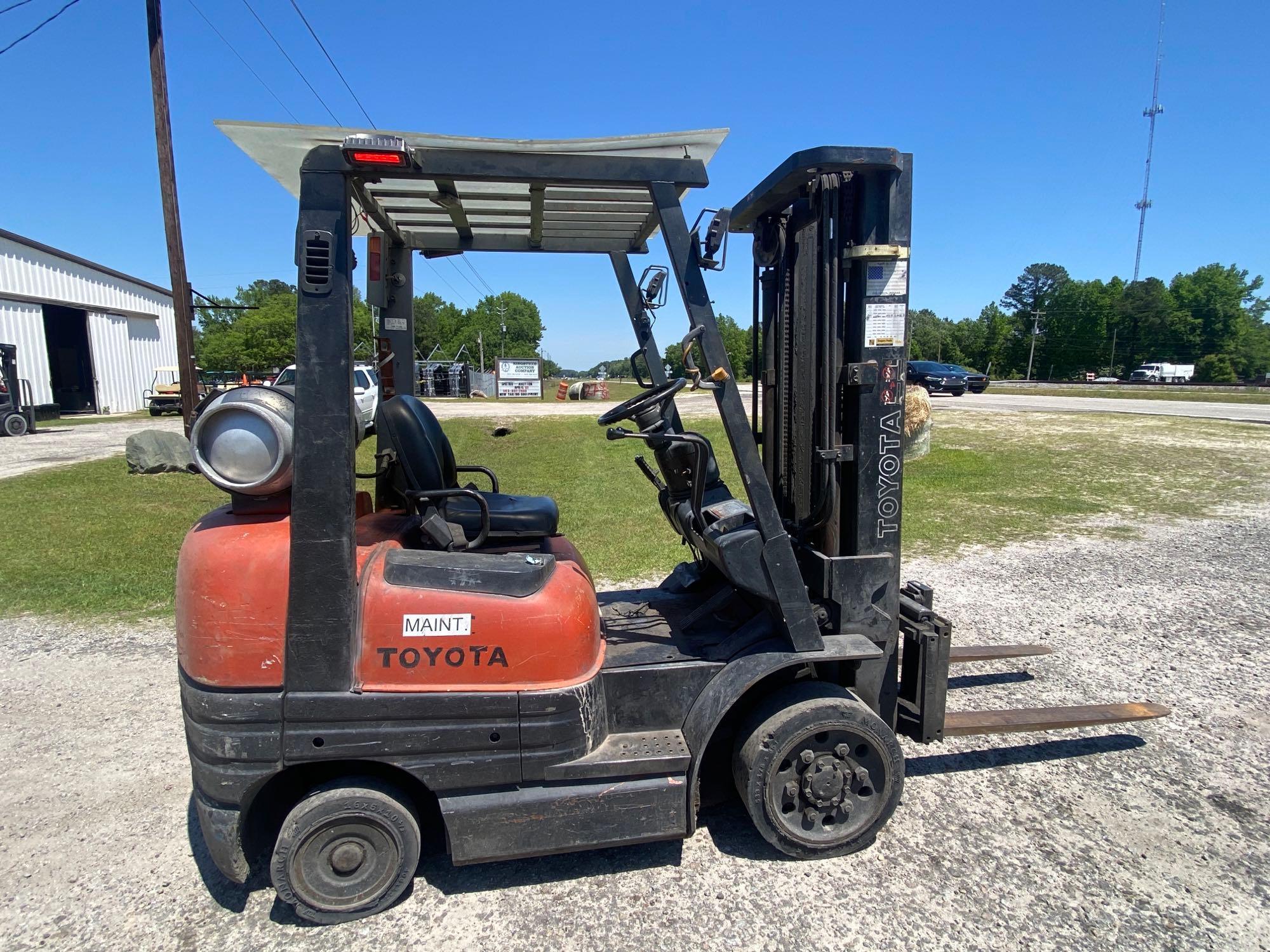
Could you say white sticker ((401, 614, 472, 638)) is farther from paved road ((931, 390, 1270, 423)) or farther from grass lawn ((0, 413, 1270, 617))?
paved road ((931, 390, 1270, 423))

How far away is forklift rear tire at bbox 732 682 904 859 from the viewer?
3.17 meters

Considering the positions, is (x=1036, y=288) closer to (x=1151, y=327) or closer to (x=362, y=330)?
(x=1151, y=327)

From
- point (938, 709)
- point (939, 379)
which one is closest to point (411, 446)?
point (938, 709)

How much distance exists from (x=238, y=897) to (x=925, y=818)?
3.16 meters

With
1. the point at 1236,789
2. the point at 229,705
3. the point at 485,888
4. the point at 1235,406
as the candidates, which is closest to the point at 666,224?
the point at 229,705

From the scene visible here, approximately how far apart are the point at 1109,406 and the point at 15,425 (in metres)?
39.8

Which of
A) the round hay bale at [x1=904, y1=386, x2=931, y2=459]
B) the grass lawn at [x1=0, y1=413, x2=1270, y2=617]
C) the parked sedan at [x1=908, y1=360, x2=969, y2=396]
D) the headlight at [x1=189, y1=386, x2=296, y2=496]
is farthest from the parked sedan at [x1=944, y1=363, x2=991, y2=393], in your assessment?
the headlight at [x1=189, y1=386, x2=296, y2=496]

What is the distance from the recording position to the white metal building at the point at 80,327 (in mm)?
30078

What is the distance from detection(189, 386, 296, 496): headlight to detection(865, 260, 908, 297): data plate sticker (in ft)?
8.19

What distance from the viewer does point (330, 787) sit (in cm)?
293

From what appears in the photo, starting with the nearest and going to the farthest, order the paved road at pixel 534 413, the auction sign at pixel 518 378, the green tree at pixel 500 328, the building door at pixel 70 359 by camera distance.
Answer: the paved road at pixel 534 413 → the building door at pixel 70 359 → the auction sign at pixel 518 378 → the green tree at pixel 500 328

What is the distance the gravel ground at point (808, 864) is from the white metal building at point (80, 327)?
32.6m

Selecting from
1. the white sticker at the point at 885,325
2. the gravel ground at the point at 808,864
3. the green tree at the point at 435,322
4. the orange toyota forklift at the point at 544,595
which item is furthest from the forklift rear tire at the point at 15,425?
the green tree at the point at 435,322

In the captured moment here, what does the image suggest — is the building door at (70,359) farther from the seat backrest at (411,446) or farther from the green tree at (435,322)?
the green tree at (435,322)
